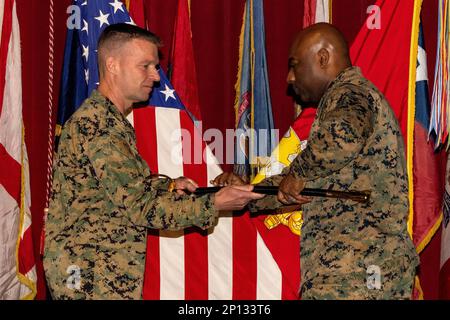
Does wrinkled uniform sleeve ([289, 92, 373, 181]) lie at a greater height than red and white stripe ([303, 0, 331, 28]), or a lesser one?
lesser

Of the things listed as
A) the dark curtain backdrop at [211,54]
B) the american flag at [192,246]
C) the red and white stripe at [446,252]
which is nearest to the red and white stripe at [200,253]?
the american flag at [192,246]

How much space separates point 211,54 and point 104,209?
1944 mm

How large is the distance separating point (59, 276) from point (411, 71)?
2.25 meters

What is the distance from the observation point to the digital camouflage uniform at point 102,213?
2.71 metres

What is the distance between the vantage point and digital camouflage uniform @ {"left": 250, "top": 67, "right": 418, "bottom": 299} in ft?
8.48

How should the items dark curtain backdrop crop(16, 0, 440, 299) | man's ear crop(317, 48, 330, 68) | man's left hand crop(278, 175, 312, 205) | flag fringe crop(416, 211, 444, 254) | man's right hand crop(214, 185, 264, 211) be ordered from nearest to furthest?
1. man's left hand crop(278, 175, 312, 205)
2. man's right hand crop(214, 185, 264, 211)
3. man's ear crop(317, 48, 330, 68)
4. flag fringe crop(416, 211, 444, 254)
5. dark curtain backdrop crop(16, 0, 440, 299)

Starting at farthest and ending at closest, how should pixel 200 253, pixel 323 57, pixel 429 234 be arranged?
pixel 429 234, pixel 200 253, pixel 323 57

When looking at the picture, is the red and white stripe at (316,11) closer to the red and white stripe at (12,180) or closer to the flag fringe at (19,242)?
the red and white stripe at (12,180)

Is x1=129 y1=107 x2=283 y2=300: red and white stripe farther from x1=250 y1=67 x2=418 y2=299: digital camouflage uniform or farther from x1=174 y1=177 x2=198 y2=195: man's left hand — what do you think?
x1=250 y1=67 x2=418 y2=299: digital camouflage uniform

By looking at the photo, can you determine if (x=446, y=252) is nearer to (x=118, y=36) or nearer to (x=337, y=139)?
(x=337, y=139)

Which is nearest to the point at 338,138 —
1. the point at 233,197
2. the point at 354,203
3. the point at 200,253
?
the point at 354,203

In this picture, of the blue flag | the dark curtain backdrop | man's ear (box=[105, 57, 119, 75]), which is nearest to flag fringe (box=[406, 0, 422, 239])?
the dark curtain backdrop

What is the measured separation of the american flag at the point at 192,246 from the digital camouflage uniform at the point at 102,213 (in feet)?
3.62

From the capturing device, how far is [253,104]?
439cm
